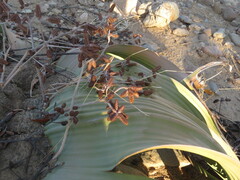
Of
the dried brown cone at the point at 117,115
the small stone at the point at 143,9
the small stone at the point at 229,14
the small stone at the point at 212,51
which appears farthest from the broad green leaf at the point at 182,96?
the small stone at the point at 229,14

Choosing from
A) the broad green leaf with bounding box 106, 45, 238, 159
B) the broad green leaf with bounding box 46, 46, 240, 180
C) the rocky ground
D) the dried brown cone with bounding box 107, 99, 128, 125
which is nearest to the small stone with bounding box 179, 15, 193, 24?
the rocky ground

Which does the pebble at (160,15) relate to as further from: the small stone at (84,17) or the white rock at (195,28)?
the small stone at (84,17)

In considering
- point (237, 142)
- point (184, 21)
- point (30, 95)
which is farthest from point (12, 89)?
point (184, 21)

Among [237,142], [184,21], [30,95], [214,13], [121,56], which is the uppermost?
[214,13]

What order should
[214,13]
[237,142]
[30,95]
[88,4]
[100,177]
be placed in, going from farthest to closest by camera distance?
[214,13] → [88,4] → [237,142] → [30,95] → [100,177]

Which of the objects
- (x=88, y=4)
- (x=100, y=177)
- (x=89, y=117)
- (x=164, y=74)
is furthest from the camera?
A: (x=88, y=4)

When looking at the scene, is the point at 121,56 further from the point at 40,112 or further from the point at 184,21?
the point at 184,21

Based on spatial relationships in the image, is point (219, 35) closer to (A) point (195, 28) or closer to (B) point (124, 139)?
(A) point (195, 28)
